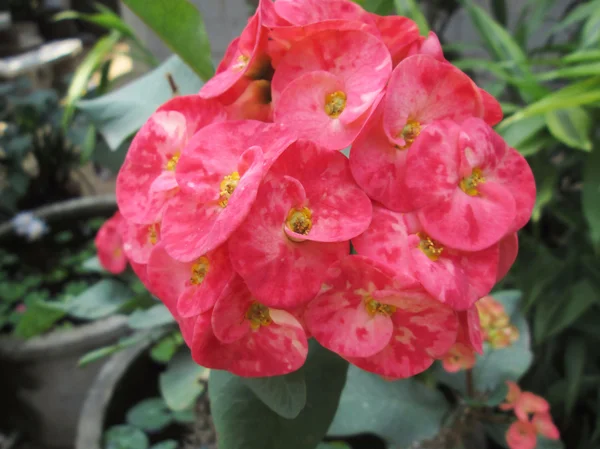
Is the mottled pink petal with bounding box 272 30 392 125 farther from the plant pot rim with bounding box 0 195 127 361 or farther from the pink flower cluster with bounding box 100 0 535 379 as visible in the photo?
the plant pot rim with bounding box 0 195 127 361

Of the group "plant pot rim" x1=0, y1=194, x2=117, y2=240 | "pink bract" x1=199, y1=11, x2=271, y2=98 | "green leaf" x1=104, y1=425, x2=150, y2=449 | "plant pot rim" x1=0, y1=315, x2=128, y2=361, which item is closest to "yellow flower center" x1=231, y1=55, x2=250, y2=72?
"pink bract" x1=199, y1=11, x2=271, y2=98

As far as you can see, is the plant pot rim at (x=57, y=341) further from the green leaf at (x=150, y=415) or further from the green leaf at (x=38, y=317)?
the green leaf at (x=150, y=415)

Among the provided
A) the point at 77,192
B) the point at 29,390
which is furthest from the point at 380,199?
the point at 77,192

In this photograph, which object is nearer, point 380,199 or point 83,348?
point 380,199

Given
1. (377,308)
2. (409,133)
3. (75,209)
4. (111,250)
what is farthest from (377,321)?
(75,209)

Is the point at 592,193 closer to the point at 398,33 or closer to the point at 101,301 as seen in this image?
the point at 398,33

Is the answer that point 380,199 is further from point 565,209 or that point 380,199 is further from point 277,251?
point 565,209

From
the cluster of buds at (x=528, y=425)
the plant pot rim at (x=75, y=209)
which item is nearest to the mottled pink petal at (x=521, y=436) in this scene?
the cluster of buds at (x=528, y=425)
